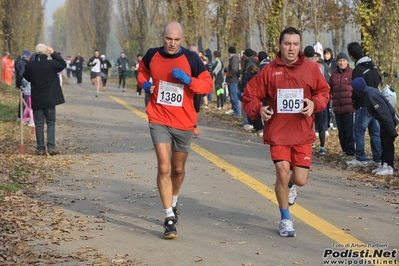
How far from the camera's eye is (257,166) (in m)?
13.4

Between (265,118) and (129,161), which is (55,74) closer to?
(129,161)

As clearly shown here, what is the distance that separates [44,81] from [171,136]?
23.5ft

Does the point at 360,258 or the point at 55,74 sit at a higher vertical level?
the point at 55,74

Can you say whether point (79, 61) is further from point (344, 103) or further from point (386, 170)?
point (386, 170)

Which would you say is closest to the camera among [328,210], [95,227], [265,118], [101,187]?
[265,118]

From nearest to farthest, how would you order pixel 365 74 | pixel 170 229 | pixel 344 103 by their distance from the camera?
pixel 170 229 < pixel 365 74 < pixel 344 103

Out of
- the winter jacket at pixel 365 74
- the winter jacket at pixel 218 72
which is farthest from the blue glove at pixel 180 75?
the winter jacket at pixel 218 72

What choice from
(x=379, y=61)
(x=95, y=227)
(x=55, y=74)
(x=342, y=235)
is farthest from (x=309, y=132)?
(x=379, y=61)

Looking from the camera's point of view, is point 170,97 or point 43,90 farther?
point 43,90

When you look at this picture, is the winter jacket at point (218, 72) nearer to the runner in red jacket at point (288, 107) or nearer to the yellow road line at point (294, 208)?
the yellow road line at point (294, 208)

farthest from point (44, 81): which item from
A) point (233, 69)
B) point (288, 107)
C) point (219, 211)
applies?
point (233, 69)

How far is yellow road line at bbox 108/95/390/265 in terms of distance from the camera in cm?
792

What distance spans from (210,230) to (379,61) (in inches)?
427

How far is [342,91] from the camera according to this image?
14.9 meters
